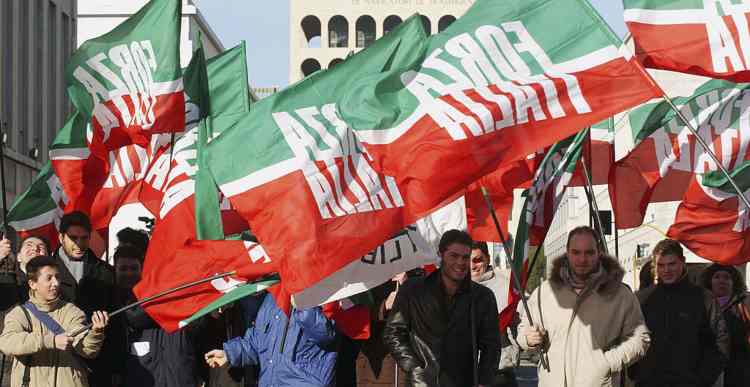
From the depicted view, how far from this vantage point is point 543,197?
36.7 ft

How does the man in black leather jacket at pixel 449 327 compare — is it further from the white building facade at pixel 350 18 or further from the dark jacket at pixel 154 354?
the white building facade at pixel 350 18

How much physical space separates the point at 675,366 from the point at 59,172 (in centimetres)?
563

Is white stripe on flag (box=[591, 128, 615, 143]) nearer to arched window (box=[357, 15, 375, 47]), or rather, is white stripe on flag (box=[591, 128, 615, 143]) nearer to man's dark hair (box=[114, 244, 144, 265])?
man's dark hair (box=[114, 244, 144, 265])

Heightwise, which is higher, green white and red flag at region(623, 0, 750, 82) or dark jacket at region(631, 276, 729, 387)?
green white and red flag at region(623, 0, 750, 82)

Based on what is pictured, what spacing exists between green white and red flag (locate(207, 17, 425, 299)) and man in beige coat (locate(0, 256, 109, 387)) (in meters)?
1.18

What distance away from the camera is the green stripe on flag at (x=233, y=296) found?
10.4 meters

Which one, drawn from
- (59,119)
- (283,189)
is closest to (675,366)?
(283,189)

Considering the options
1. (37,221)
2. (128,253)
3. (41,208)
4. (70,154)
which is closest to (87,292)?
(128,253)

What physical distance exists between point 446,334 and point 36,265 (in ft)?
8.41

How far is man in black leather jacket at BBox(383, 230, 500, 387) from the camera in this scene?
9.11 m

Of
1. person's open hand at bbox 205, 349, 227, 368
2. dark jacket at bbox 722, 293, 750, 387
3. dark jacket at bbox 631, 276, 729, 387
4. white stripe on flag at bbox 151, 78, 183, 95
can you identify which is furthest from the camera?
white stripe on flag at bbox 151, 78, 183, 95

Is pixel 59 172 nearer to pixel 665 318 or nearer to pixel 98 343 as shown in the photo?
pixel 98 343

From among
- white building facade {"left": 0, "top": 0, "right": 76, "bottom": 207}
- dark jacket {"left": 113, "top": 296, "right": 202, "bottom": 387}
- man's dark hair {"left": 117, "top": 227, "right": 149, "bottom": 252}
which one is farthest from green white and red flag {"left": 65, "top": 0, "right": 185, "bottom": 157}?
white building facade {"left": 0, "top": 0, "right": 76, "bottom": 207}

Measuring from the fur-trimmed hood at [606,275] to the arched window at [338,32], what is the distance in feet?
328
